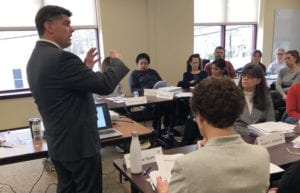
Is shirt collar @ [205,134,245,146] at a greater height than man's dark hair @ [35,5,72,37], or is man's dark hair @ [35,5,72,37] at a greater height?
man's dark hair @ [35,5,72,37]

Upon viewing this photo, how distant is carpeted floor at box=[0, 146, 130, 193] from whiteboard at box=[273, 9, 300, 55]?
15.8 ft

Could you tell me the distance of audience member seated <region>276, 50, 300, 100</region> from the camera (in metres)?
4.46

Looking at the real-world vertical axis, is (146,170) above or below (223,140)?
below

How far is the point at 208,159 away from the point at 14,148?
61.0 inches

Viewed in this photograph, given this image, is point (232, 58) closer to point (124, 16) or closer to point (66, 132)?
point (124, 16)

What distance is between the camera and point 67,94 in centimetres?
153

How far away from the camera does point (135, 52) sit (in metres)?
5.15

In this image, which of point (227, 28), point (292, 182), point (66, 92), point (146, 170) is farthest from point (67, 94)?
point (227, 28)

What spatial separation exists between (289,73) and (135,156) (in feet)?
12.4

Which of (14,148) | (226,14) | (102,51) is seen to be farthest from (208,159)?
(226,14)

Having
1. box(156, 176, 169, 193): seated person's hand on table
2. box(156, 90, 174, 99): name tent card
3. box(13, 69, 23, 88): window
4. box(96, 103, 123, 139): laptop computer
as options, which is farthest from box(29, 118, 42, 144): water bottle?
box(13, 69, 23, 88): window

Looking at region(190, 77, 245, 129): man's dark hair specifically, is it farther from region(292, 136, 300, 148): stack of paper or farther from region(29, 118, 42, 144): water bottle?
region(29, 118, 42, 144): water bottle

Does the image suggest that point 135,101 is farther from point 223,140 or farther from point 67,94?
point 223,140

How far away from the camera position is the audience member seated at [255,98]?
2496 millimetres
